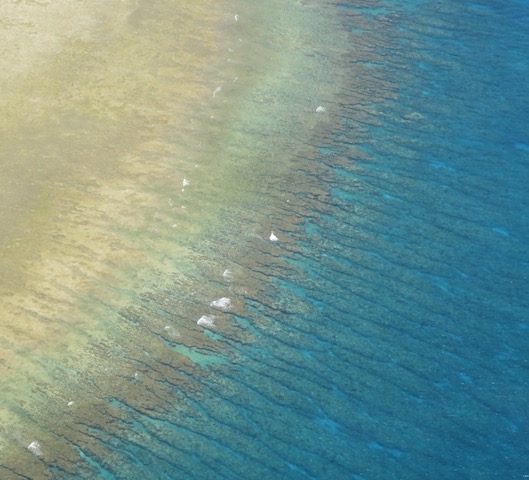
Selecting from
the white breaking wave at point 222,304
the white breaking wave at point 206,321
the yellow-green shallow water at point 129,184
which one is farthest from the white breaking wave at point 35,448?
the white breaking wave at point 222,304

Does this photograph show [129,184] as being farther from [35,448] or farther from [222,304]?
[35,448]

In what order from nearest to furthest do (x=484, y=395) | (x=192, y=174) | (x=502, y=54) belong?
(x=484, y=395) → (x=192, y=174) → (x=502, y=54)

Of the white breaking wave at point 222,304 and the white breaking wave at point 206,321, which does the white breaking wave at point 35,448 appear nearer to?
the white breaking wave at point 206,321

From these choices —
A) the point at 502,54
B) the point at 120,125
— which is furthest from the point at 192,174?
the point at 502,54

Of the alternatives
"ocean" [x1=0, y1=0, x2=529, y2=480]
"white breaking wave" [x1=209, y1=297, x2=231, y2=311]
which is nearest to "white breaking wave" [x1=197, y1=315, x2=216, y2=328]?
"ocean" [x1=0, y1=0, x2=529, y2=480]

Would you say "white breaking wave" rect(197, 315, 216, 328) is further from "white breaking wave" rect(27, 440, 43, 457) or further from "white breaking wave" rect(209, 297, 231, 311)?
"white breaking wave" rect(27, 440, 43, 457)

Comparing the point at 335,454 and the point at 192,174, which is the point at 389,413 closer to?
the point at 335,454

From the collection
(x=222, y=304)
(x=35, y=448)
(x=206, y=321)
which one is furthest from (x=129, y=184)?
(x=35, y=448)

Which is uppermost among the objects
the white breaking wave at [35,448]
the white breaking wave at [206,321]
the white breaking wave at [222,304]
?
the white breaking wave at [222,304]
